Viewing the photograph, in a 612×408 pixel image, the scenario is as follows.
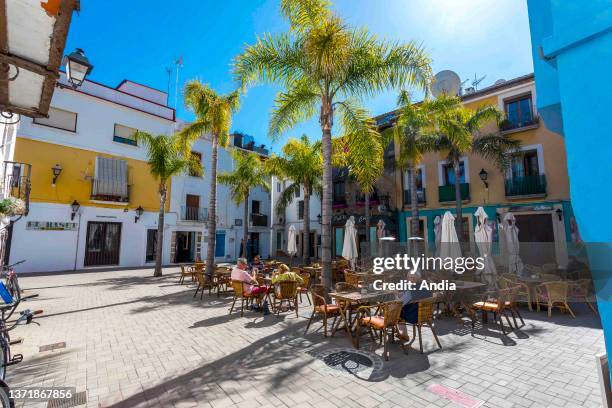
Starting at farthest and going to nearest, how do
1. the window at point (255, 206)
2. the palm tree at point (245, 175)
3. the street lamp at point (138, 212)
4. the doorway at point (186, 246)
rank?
1. the window at point (255, 206)
2. the doorway at point (186, 246)
3. the street lamp at point (138, 212)
4. the palm tree at point (245, 175)

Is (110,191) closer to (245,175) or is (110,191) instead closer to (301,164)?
(245,175)

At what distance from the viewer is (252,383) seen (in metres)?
3.79

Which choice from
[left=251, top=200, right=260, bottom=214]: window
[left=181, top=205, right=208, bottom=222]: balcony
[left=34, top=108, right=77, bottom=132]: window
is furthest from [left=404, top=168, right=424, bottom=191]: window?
[left=34, top=108, right=77, bottom=132]: window

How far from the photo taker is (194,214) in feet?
75.5

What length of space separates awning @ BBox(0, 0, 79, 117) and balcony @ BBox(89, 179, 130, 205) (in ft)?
53.8

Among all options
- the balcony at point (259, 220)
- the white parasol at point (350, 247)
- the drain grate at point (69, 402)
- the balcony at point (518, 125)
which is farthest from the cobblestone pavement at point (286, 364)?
the balcony at point (259, 220)

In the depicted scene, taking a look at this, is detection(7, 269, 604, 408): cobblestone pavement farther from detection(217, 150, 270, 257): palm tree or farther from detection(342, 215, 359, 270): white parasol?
detection(217, 150, 270, 257): palm tree

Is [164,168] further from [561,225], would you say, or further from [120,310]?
[561,225]

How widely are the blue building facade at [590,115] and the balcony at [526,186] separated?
15.4 metres

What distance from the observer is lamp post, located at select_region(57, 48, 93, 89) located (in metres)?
4.77

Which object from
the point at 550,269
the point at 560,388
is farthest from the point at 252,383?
the point at 550,269

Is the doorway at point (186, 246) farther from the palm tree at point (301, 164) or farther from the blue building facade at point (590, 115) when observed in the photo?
the blue building facade at point (590, 115)

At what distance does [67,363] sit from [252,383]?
2.96 metres

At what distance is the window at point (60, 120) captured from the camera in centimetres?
1677
